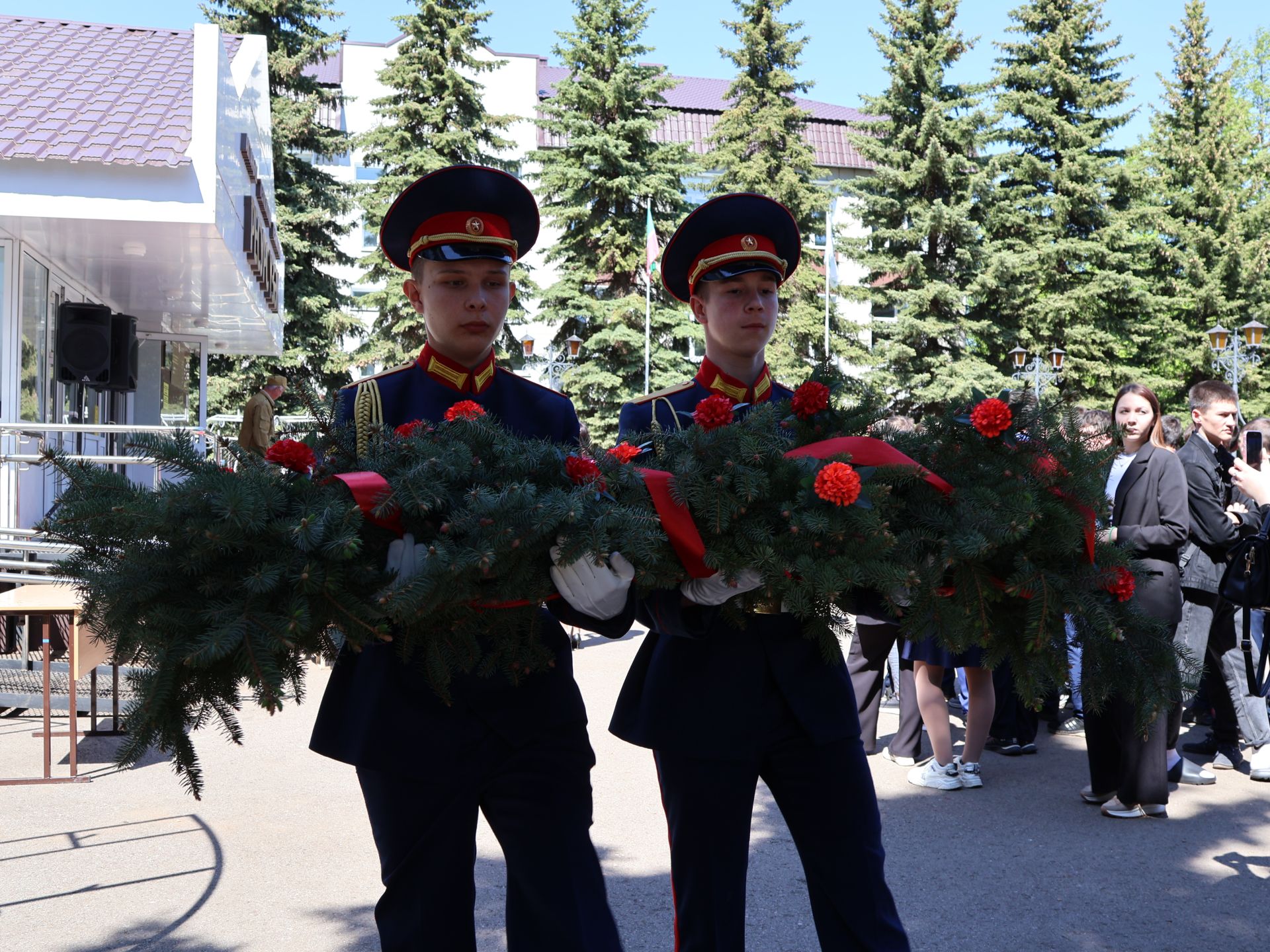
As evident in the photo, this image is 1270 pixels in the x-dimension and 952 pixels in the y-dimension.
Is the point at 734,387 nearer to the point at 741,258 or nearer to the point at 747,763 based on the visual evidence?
the point at 741,258

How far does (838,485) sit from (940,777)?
4.53 metres

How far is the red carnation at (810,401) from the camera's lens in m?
2.62

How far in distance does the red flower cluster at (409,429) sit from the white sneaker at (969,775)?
15.7 feet

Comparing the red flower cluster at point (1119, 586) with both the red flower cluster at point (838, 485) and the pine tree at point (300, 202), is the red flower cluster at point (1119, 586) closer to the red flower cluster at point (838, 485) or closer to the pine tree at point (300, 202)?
the red flower cluster at point (838, 485)

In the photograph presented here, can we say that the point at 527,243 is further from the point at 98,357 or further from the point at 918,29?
the point at 918,29

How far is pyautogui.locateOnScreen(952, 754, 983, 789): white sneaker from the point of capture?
6336 mm

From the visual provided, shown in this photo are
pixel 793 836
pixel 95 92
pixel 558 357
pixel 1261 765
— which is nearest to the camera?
pixel 793 836

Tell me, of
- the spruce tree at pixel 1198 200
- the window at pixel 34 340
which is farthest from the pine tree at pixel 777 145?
the window at pixel 34 340

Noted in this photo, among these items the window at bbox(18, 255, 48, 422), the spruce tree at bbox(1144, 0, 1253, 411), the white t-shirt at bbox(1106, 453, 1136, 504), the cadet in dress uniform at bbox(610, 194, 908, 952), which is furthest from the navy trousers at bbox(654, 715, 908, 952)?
the spruce tree at bbox(1144, 0, 1253, 411)

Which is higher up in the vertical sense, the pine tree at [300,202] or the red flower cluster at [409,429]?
the pine tree at [300,202]

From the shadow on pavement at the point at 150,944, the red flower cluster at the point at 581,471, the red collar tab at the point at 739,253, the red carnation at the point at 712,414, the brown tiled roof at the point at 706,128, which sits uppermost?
the brown tiled roof at the point at 706,128

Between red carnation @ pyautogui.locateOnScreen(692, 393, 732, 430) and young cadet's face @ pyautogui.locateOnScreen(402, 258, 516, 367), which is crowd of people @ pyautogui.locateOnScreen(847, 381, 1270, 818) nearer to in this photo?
red carnation @ pyautogui.locateOnScreen(692, 393, 732, 430)

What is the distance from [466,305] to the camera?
2.83m

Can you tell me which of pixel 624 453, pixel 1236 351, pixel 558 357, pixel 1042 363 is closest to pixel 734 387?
pixel 624 453
